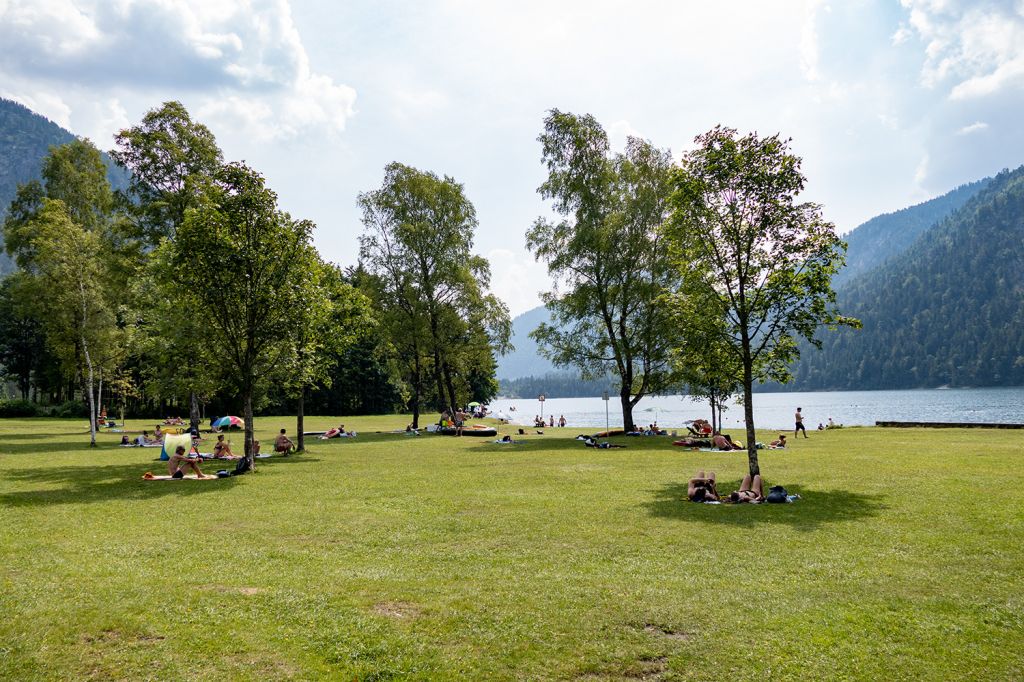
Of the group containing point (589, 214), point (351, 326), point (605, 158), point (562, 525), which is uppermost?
point (605, 158)

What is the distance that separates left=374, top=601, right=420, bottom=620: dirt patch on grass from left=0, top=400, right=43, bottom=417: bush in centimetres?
7365

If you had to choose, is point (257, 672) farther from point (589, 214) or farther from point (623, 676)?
point (589, 214)

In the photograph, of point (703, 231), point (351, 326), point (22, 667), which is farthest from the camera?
point (351, 326)

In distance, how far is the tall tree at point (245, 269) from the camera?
24016 millimetres

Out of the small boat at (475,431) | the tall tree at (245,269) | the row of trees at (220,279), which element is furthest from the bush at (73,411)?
the tall tree at (245,269)

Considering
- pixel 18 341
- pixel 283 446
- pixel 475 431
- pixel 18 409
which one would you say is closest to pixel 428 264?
pixel 475 431

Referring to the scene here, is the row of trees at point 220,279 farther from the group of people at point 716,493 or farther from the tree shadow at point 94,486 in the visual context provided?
the group of people at point 716,493

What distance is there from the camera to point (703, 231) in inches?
801

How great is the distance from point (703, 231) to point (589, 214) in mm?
23429

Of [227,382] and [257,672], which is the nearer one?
[257,672]

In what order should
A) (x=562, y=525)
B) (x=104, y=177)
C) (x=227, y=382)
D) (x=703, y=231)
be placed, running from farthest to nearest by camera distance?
(x=104, y=177) → (x=227, y=382) → (x=703, y=231) → (x=562, y=525)

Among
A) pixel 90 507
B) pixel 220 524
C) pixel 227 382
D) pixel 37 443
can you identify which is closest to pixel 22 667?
pixel 220 524

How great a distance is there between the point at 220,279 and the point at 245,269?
110 centimetres

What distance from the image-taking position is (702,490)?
1652 centimetres
